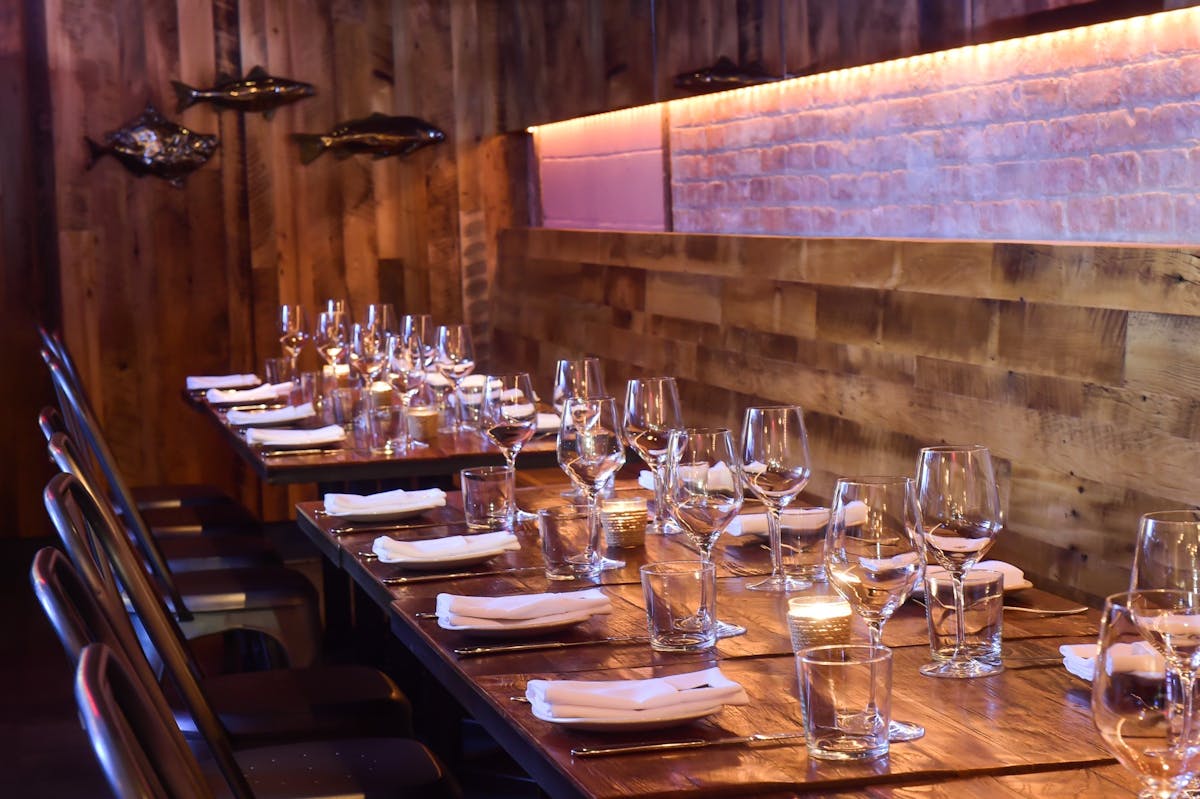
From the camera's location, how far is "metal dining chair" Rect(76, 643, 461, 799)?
1090mm

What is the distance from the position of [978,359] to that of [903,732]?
6.80ft

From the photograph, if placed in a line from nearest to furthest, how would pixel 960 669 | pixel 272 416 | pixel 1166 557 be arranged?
pixel 1166 557 → pixel 960 669 → pixel 272 416

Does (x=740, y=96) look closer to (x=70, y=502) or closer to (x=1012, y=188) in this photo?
(x=1012, y=188)

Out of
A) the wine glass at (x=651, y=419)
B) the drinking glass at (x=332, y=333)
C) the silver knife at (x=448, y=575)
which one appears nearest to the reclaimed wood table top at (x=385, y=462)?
the wine glass at (x=651, y=419)

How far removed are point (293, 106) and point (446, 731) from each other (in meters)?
4.60

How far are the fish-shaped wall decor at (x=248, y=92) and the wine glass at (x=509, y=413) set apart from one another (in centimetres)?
440

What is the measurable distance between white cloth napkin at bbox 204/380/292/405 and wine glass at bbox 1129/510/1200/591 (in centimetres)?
399

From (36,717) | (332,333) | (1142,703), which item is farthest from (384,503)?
(332,333)

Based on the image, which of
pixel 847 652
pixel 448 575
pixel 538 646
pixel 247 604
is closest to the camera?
pixel 847 652

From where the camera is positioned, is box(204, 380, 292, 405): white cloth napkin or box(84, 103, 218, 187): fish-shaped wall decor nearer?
box(204, 380, 292, 405): white cloth napkin

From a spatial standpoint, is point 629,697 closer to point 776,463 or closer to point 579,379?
point 776,463

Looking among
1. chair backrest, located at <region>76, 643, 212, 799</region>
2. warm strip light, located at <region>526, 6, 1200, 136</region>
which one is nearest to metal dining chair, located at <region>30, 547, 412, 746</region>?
chair backrest, located at <region>76, 643, 212, 799</region>

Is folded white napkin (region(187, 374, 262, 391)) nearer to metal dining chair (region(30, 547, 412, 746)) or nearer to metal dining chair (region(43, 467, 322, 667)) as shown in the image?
metal dining chair (region(43, 467, 322, 667))

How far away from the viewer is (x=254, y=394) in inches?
199
